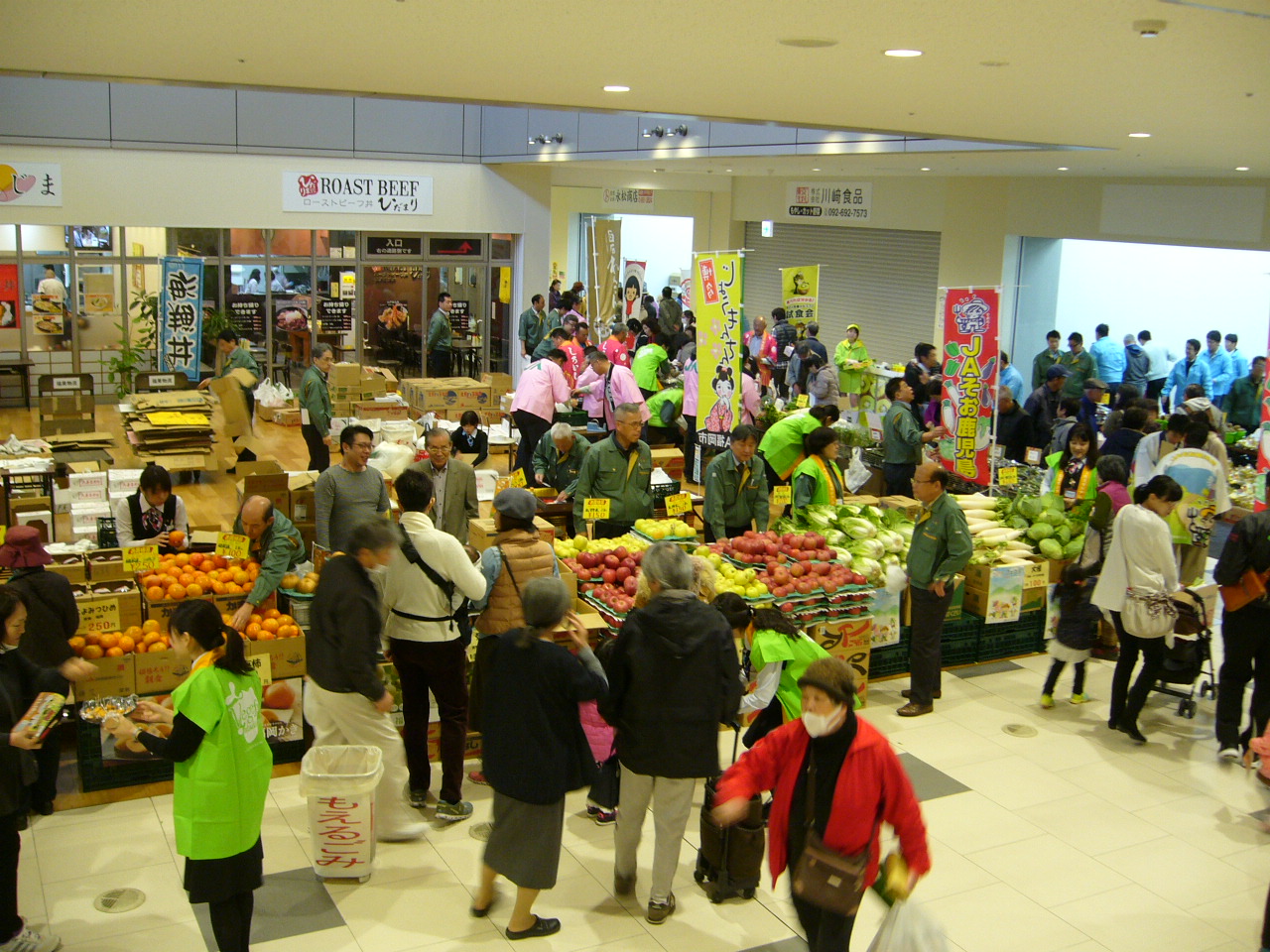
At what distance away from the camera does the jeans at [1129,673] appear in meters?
6.55

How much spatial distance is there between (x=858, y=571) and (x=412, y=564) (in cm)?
305

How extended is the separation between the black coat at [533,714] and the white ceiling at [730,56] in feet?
7.31

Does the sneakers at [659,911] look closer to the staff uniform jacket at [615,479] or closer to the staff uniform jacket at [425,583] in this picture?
the staff uniform jacket at [425,583]

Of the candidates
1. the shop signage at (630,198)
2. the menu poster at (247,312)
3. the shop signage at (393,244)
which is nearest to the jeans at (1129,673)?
the shop signage at (393,244)

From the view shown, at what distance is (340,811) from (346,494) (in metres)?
2.19

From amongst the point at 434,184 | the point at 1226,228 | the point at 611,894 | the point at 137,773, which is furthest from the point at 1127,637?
the point at 434,184

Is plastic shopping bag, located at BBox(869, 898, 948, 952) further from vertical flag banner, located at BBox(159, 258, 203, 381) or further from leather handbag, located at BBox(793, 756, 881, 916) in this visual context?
vertical flag banner, located at BBox(159, 258, 203, 381)

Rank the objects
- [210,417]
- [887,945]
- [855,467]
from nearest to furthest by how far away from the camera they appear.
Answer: [887,945] < [855,467] < [210,417]

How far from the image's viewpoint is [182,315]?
16.2 metres

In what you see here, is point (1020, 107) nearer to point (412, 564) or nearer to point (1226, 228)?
point (412, 564)

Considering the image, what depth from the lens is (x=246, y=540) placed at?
6375 millimetres

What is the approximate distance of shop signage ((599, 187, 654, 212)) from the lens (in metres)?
23.0

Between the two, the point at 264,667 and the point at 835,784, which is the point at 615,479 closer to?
the point at 264,667

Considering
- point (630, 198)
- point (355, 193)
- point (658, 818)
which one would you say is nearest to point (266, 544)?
point (658, 818)
